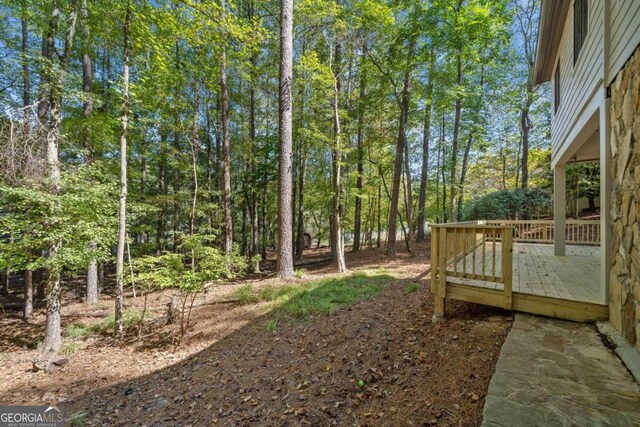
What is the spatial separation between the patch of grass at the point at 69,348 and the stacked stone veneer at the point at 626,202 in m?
8.40

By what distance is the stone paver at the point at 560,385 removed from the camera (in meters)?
1.65

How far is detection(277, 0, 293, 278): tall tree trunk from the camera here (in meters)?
6.91

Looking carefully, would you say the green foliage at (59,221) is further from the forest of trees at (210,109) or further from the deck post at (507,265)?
the deck post at (507,265)

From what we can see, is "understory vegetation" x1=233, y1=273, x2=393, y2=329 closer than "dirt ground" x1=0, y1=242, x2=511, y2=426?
No

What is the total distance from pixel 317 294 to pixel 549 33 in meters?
7.76

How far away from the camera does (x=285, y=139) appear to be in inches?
286

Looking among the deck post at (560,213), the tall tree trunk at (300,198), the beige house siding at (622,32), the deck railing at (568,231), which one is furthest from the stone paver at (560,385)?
the tall tree trunk at (300,198)

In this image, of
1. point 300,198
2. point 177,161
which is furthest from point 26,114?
point 300,198

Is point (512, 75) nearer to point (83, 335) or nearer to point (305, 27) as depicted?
point (305, 27)

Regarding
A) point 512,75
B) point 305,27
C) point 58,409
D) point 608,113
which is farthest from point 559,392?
point 512,75

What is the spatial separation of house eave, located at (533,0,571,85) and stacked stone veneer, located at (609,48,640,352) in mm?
3858

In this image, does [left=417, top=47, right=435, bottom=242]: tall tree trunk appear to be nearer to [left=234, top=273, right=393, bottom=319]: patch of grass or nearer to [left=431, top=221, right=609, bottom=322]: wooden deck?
[left=234, top=273, right=393, bottom=319]: patch of grass

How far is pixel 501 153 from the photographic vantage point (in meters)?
18.4

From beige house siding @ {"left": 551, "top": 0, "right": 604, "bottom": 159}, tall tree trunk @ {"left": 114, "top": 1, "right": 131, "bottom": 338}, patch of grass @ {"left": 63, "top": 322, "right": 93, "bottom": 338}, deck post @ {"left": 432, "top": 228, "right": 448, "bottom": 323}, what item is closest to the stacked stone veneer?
beige house siding @ {"left": 551, "top": 0, "right": 604, "bottom": 159}
